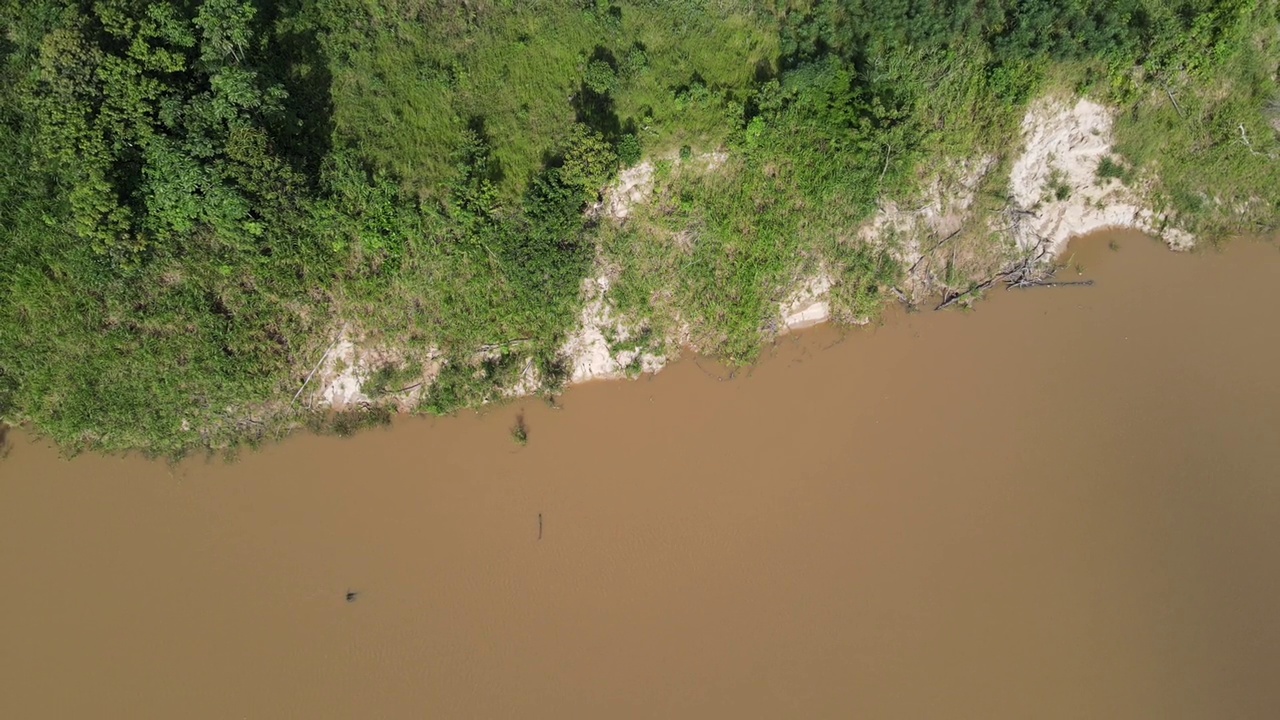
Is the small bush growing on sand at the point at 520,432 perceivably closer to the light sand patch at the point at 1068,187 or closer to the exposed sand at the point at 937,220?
the exposed sand at the point at 937,220

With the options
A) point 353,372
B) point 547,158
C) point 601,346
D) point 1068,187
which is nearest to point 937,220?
point 1068,187

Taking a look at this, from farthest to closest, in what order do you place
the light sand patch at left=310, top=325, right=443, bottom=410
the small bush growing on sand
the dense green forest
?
the small bush growing on sand
the light sand patch at left=310, top=325, right=443, bottom=410
the dense green forest

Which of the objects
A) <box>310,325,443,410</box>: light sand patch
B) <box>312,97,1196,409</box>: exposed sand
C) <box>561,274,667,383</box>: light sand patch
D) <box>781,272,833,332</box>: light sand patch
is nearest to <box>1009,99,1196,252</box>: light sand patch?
<box>312,97,1196,409</box>: exposed sand

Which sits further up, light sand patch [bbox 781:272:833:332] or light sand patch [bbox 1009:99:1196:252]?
light sand patch [bbox 1009:99:1196:252]

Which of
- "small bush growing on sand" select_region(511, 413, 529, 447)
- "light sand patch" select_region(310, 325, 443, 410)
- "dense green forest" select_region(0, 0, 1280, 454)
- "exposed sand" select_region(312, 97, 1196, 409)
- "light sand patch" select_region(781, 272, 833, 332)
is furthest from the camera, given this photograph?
"light sand patch" select_region(781, 272, 833, 332)

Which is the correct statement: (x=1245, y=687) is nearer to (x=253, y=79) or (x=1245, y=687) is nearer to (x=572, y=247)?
(x=572, y=247)

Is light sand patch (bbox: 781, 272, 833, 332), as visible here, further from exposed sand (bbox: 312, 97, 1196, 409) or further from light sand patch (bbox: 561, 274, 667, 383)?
Answer: light sand patch (bbox: 561, 274, 667, 383)

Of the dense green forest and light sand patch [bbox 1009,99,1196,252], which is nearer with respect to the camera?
the dense green forest

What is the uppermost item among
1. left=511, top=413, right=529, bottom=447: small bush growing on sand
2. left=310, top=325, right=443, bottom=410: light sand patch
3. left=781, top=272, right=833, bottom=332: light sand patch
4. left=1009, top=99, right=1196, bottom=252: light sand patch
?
left=1009, top=99, right=1196, bottom=252: light sand patch

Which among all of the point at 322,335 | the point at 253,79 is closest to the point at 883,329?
the point at 322,335

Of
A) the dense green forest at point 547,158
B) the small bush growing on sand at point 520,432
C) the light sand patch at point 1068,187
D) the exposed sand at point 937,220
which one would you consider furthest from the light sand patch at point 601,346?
the light sand patch at point 1068,187
